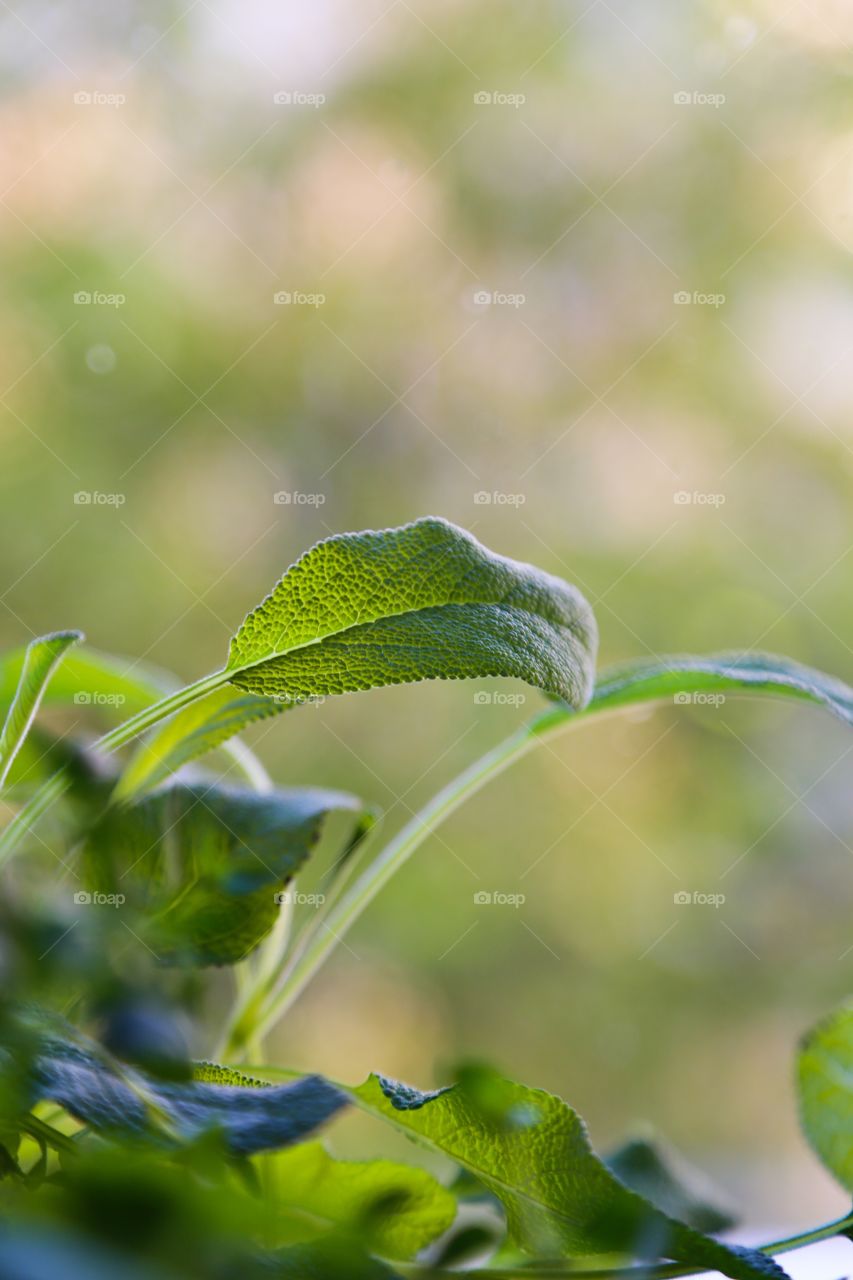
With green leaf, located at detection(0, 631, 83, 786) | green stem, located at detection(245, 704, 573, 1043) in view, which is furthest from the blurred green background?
green leaf, located at detection(0, 631, 83, 786)

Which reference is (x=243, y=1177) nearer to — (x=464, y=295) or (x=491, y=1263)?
(x=491, y=1263)

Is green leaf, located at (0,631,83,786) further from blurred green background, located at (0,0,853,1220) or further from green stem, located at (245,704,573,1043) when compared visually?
blurred green background, located at (0,0,853,1220)

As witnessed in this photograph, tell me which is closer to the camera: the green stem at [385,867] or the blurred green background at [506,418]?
the green stem at [385,867]

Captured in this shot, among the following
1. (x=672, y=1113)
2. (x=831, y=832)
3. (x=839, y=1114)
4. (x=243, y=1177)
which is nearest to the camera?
(x=243, y=1177)

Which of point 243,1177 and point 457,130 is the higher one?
point 457,130

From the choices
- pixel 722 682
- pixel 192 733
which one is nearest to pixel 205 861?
pixel 192 733

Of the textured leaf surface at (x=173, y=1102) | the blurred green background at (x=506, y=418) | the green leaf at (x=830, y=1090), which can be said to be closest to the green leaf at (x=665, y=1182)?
the green leaf at (x=830, y=1090)

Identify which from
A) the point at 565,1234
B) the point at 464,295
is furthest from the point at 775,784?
the point at 565,1234

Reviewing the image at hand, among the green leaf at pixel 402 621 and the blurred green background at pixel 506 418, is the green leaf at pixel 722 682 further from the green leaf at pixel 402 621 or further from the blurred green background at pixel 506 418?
the blurred green background at pixel 506 418
